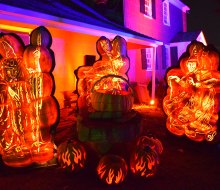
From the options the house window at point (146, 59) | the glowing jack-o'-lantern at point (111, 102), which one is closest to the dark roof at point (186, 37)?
the house window at point (146, 59)

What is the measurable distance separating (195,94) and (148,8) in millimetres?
11761

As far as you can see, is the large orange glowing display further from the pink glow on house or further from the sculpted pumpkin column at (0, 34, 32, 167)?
the pink glow on house

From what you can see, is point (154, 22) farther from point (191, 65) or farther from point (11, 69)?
point (11, 69)

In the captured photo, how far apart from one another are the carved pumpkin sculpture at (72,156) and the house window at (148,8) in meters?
12.2

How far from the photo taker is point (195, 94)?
16.6 ft

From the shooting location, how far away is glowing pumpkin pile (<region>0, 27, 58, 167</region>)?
13.2 feet

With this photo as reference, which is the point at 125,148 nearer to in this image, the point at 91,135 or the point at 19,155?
the point at 91,135

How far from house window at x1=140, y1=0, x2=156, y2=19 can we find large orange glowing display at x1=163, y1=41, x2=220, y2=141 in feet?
34.1

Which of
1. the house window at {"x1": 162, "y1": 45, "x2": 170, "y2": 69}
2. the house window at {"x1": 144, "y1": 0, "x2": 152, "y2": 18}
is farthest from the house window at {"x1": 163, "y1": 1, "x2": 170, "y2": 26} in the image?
the house window at {"x1": 144, "y1": 0, "x2": 152, "y2": 18}

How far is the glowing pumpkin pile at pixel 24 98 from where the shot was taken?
4.04 metres

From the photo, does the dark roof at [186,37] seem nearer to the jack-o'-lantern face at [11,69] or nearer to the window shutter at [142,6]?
the window shutter at [142,6]

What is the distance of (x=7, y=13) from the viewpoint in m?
5.17

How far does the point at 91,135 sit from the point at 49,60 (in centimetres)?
135

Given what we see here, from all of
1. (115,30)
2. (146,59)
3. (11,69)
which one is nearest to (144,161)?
(11,69)
